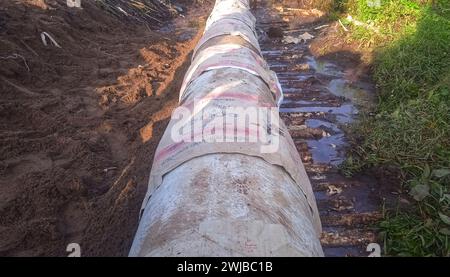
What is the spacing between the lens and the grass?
134 inches

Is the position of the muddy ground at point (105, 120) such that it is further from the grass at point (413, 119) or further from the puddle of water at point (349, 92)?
the grass at point (413, 119)

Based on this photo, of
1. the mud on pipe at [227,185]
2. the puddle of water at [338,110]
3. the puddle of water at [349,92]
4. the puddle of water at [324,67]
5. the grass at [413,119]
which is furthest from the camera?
the puddle of water at [324,67]

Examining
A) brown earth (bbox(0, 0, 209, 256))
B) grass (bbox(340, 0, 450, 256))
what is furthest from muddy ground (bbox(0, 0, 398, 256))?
grass (bbox(340, 0, 450, 256))

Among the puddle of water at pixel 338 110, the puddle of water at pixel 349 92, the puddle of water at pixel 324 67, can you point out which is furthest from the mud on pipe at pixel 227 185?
the puddle of water at pixel 324 67

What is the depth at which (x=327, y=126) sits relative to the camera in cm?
522

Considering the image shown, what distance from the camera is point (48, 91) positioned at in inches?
228

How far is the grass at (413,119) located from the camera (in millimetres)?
3410

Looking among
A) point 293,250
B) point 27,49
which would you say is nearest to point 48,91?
point 27,49

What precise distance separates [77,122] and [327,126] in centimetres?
327

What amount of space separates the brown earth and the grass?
2.41 meters

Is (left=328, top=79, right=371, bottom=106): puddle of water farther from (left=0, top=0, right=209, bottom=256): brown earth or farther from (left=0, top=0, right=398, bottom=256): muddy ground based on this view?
(left=0, top=0, right=209, bottom=256): brown earth

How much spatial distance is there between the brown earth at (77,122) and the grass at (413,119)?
94.8 inches
